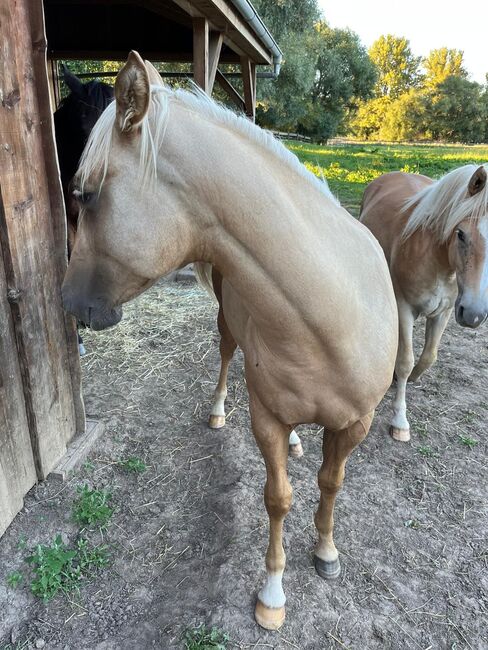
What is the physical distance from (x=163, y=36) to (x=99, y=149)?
16.3 ft

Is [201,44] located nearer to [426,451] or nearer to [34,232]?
[34,232]

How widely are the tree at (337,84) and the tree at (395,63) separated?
28126mm

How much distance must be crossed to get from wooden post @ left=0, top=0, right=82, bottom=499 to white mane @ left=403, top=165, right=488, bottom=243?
203cm

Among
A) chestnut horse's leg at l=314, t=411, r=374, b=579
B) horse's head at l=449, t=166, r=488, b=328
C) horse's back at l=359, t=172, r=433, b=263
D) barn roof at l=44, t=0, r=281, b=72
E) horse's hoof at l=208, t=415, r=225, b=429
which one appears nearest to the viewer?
chestnut horse's leg at l=314, t=411, r=374, b=579

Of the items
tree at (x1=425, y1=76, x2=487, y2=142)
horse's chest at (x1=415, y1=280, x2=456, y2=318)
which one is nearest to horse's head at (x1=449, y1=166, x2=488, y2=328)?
horse's chest at (x1=415, y1=280, x2=456, y2=318)

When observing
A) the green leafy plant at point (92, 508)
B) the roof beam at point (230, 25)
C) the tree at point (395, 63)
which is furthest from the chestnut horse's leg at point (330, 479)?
the tree at point (395, 63)

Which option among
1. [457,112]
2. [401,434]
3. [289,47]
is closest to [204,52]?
[401,434]

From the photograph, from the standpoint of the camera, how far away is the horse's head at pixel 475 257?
213 centimetres

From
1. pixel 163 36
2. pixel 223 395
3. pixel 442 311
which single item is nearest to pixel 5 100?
pixel 223 395

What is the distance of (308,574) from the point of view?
192cm

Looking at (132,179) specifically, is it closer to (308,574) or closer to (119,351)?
(308,574)

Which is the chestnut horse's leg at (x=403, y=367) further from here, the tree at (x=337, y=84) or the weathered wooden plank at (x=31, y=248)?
the tree at (x=337, y=84)

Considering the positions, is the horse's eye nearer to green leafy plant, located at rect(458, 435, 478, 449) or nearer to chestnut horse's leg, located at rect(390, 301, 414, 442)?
chestnut horse's leg, located at rect(390, 301, 414, 442)

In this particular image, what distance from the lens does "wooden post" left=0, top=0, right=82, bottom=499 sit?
1780 mm
